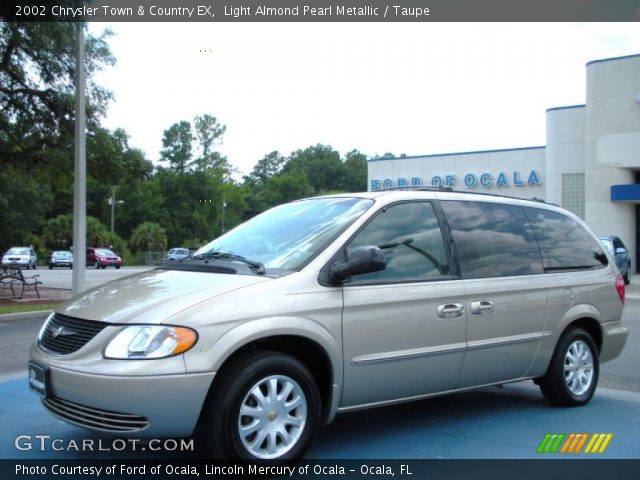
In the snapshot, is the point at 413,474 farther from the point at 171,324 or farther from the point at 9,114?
the point at 9,114

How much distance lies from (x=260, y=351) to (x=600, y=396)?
399 centimetres

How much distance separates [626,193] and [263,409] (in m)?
32.8

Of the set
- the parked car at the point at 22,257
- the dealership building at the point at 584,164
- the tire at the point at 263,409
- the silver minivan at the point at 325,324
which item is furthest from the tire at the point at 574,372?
the parked car at the point at 22,257

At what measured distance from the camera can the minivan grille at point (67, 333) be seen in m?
4.14

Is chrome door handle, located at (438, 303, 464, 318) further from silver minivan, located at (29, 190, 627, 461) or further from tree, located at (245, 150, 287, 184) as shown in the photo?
tree, located at (245, 150, 287, 184)

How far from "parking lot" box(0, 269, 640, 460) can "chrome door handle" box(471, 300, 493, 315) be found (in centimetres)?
93

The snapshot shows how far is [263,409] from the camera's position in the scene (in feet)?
13.6

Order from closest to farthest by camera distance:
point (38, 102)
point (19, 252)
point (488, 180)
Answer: point (38, 102) < point (488, 180) < point (19, 252)

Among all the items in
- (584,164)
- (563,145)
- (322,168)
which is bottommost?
(584,164)

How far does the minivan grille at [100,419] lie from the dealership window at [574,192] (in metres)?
36.5

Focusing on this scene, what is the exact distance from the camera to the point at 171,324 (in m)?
3.96

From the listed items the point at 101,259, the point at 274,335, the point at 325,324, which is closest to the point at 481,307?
the point at 325,324

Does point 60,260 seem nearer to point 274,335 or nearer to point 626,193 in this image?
point 626,193

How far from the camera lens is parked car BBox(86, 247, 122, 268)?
47.4 m
